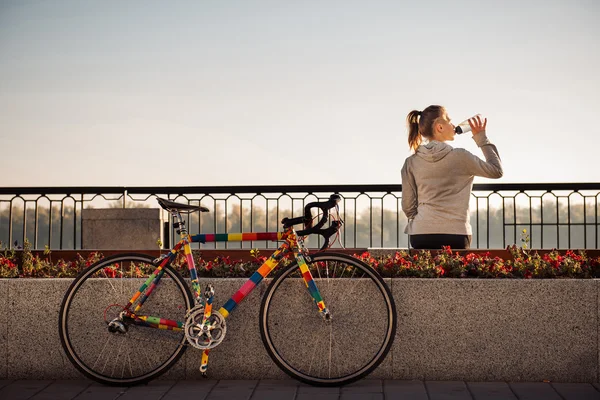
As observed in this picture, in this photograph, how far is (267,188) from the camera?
40.9 ft

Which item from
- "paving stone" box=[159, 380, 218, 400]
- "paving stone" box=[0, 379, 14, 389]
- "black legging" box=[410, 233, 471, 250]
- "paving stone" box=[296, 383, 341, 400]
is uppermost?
"black legging" box=[410, 233, 471, 250]

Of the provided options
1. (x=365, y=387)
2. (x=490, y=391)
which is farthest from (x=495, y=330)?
(x=365, y=387)

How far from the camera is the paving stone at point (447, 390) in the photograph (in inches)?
199

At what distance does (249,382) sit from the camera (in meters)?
5.52

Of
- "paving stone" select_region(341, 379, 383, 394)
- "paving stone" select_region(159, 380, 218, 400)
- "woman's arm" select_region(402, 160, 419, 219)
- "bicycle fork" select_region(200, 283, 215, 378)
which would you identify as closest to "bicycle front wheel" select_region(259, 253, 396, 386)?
"paving stone" select_region(341, 379, 383, 394)

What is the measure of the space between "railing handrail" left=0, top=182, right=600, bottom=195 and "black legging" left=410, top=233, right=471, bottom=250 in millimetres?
5328

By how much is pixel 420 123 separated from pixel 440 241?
3.73ft

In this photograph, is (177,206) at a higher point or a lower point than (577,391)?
higher

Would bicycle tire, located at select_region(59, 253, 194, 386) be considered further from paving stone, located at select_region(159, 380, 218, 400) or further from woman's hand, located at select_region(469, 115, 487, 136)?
woman's hand, located at select_region(469, 115, 487, 136)

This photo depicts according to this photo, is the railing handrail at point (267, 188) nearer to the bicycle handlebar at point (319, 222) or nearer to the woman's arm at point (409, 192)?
the woman's arm at point (409, 192)

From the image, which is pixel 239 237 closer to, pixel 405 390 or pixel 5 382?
pixel 405 390

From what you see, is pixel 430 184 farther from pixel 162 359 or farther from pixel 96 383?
pixel 96 383

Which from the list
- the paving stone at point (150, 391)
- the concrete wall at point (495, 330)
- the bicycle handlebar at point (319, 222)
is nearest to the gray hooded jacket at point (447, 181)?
the concrete wall at point (495, 330)

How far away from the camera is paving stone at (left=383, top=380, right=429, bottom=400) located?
16.5ft
